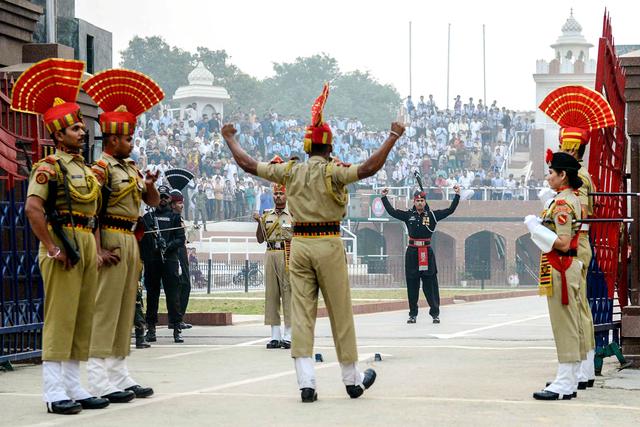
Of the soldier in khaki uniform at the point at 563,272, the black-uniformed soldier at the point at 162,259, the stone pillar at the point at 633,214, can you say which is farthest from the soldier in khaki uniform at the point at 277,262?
the soldier in khaki uniform at the point at 563,272

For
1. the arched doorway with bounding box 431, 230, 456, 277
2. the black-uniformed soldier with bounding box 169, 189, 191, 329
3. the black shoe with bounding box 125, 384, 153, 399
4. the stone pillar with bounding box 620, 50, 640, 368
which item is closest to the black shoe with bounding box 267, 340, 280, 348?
the black-uniformed soldier with bounding box 169, 189, 191, 329

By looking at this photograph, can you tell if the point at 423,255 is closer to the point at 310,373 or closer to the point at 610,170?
the point at 610,170

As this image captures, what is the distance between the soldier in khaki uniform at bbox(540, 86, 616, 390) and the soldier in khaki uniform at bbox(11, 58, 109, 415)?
381 centimetres

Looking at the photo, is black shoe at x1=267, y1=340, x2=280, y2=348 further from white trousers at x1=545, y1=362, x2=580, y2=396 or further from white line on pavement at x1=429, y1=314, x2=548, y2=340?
white trousers at x1=545, y1=362, x2=580, y2=396

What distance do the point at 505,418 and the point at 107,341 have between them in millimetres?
3040

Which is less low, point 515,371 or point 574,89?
point 574,89

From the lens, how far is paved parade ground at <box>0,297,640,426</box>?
9195 mm

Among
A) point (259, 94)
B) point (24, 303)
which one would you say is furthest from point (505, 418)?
point (259, 94)

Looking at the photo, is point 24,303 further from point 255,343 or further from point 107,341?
point 255,343

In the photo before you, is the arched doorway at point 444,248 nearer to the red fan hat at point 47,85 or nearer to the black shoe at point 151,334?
the black shoe at point 151,334

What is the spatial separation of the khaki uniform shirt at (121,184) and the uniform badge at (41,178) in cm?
62

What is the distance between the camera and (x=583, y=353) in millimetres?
10500

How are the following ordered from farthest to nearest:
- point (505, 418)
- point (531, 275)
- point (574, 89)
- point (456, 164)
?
point (456, 164), point (531, 275), point (574, 89), point (505, 418)

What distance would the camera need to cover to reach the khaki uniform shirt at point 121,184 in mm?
10359
